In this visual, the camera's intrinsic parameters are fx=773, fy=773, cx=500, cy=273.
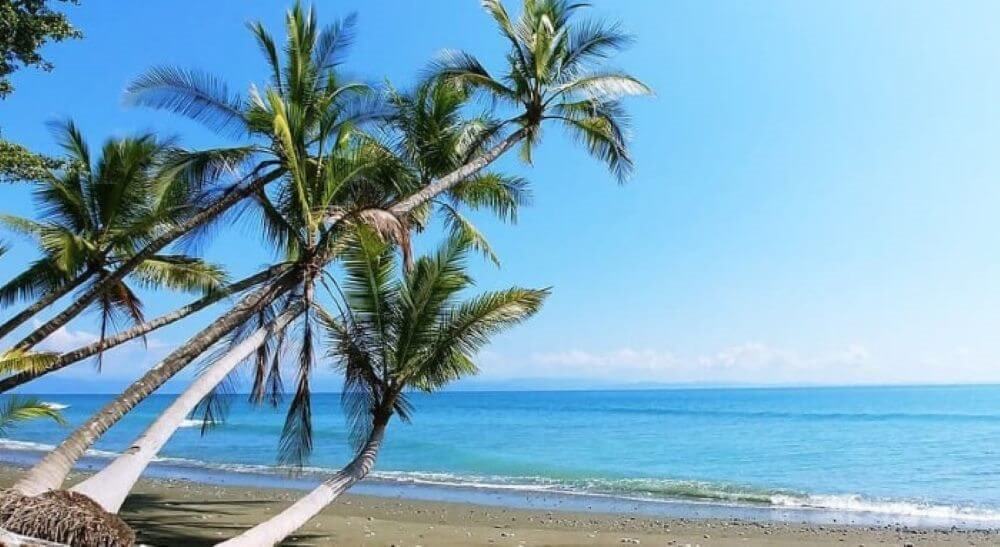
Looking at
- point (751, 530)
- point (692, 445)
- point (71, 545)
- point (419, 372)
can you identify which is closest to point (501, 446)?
point (692, 445)

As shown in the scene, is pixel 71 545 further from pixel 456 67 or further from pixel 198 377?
pixel 456 67

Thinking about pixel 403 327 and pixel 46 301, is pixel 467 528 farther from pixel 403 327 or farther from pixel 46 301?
pixel 46 301

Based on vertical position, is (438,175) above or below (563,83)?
below

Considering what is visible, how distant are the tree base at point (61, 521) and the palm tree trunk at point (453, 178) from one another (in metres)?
5.14

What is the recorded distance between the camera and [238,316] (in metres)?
9.48

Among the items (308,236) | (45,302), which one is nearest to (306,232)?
(308,236)

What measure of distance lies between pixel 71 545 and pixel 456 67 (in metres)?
9.58

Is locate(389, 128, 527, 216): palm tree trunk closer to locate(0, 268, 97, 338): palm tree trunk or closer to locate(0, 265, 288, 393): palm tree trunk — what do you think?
locate(0, 265, 288, 393): palm tree trunk

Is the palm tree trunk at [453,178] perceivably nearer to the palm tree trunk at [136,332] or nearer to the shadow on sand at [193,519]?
the palm tree trunk at [136,332]

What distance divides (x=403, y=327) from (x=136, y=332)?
4.35m

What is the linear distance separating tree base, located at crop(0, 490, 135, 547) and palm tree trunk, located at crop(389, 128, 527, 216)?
514cm

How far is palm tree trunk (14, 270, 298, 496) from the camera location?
7.34m

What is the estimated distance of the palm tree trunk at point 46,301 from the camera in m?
11.5

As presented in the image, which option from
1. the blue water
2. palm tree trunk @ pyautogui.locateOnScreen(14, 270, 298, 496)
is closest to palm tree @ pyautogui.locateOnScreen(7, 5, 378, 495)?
palm tree trunk @ pyautogui.locateOnScreen(14, 270, 298, 496)
